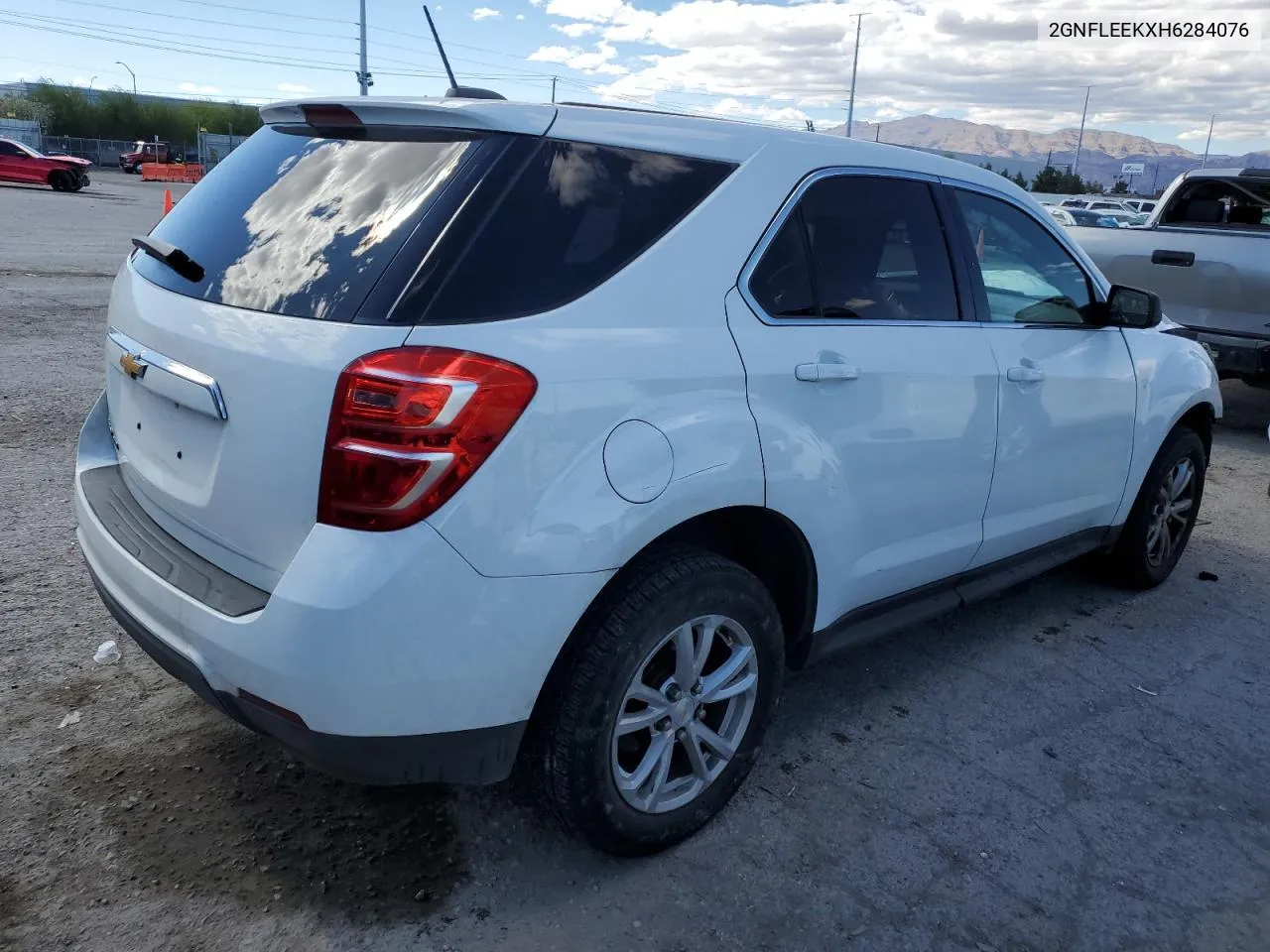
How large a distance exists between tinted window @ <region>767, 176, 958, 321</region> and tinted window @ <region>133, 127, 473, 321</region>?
1116 mm

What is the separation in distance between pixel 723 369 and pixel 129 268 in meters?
1.79

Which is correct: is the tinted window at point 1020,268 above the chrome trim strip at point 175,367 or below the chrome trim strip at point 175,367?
above

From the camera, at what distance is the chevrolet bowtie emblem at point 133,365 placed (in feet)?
8.65

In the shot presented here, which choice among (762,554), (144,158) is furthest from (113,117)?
(762,554)

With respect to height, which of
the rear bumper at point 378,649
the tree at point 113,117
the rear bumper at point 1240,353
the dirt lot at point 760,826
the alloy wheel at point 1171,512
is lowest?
the dirt lot at point 760,826

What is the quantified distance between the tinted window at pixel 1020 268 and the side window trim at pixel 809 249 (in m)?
0.14

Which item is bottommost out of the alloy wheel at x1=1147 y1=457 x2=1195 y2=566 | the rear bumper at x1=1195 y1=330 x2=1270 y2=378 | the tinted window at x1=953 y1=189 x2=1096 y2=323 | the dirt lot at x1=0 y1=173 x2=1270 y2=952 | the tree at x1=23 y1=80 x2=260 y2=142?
the dirt lot at x1=0 y1=173 x2=1270 y2=952

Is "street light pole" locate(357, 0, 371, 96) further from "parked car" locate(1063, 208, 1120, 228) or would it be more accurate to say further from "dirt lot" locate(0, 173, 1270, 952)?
"dirt lot" locate(0, 173, 1270, 952)

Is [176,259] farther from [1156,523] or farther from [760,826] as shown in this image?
[1156,523]

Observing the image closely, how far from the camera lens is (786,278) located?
2.86m

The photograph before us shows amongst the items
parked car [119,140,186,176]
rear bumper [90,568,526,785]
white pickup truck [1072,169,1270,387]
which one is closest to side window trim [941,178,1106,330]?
rear bumper [90,568,526,785]

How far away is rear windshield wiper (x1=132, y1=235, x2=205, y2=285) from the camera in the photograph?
2.64 meters

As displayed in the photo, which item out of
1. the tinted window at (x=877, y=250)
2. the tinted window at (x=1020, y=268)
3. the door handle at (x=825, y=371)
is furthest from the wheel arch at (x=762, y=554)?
the tinted window at (x=1020, y=268)

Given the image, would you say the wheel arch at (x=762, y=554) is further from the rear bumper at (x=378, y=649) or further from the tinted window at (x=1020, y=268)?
the tinted window at (x=1020, y=268)
